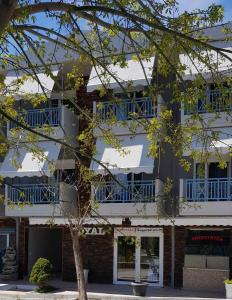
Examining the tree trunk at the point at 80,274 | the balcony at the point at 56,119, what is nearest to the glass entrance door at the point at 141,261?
the balcony at the point at 56,119

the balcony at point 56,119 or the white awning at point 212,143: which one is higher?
the balcony at point 56,119

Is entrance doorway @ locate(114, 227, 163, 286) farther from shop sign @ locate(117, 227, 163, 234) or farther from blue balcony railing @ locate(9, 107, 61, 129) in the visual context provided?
blue balcony railing @ locate(9, 107, 61, 129)

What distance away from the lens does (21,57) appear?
10727 mm

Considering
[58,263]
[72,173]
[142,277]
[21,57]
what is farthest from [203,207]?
[21,57]

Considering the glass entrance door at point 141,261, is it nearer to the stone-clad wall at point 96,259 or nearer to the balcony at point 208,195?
the stone-clad wall at point 96,259

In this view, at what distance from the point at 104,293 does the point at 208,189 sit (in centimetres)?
552

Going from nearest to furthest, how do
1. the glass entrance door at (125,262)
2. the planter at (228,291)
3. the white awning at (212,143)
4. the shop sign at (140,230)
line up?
the white awning at (212,143) < the planter at (228,291) < the shop sign at (140,230) < the glass entrance door at (125,262)

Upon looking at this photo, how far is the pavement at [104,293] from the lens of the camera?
23.8 m

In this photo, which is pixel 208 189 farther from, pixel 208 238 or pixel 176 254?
pixel 176 254

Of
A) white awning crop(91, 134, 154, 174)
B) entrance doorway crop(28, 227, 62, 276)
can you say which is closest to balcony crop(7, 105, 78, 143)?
white awning crop(91, 134, 154, 174)

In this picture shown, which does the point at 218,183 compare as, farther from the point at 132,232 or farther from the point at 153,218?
the point at 132,232

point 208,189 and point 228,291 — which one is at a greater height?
point 208,189

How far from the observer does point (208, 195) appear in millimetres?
24719

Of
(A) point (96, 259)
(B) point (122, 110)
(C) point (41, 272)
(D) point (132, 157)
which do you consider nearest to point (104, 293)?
(C) point (41, 272)
